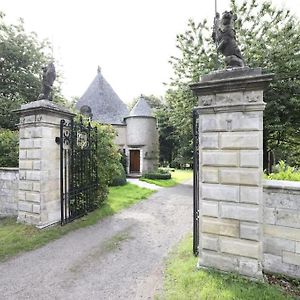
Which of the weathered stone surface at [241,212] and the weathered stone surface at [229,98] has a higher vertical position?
the weathered stone surface at [229,98]

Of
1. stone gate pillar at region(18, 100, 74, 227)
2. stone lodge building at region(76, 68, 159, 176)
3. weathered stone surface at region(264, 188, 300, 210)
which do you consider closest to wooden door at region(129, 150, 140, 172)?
stone lodge building at region(76, 68, 159, 176)

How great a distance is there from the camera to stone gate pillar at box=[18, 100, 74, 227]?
22.1ft

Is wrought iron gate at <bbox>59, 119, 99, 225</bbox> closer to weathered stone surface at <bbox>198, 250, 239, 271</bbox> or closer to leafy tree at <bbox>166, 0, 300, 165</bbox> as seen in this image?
weathered stone surface at <bbox>198, 250, 239, 271</bbox>

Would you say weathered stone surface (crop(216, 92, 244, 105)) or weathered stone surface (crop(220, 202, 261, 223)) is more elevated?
weathered stone surface (crop(216, 92, 244, 105))

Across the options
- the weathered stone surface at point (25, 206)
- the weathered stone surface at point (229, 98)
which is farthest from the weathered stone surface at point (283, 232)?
the weathered stone surface at point (25, 206)

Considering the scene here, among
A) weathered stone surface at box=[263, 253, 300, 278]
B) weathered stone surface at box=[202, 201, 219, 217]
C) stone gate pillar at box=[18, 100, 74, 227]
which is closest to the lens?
weathered stone surface at box=[263, 253, 300, 278]

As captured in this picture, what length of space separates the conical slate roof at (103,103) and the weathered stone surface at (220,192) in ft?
71.4

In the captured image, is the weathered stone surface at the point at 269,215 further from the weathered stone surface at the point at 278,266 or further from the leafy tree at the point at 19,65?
the leafy tree at the point at 19,65

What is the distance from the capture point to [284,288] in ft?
12.8

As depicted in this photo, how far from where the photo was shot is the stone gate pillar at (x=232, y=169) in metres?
4.10

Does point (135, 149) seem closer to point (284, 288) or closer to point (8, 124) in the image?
point (8, 124)

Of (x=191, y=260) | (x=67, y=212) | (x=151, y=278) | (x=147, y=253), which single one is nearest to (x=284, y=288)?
(x=191, y=260)

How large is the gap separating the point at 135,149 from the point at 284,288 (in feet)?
70.3

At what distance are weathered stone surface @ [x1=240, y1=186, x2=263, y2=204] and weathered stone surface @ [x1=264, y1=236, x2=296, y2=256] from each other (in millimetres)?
773
